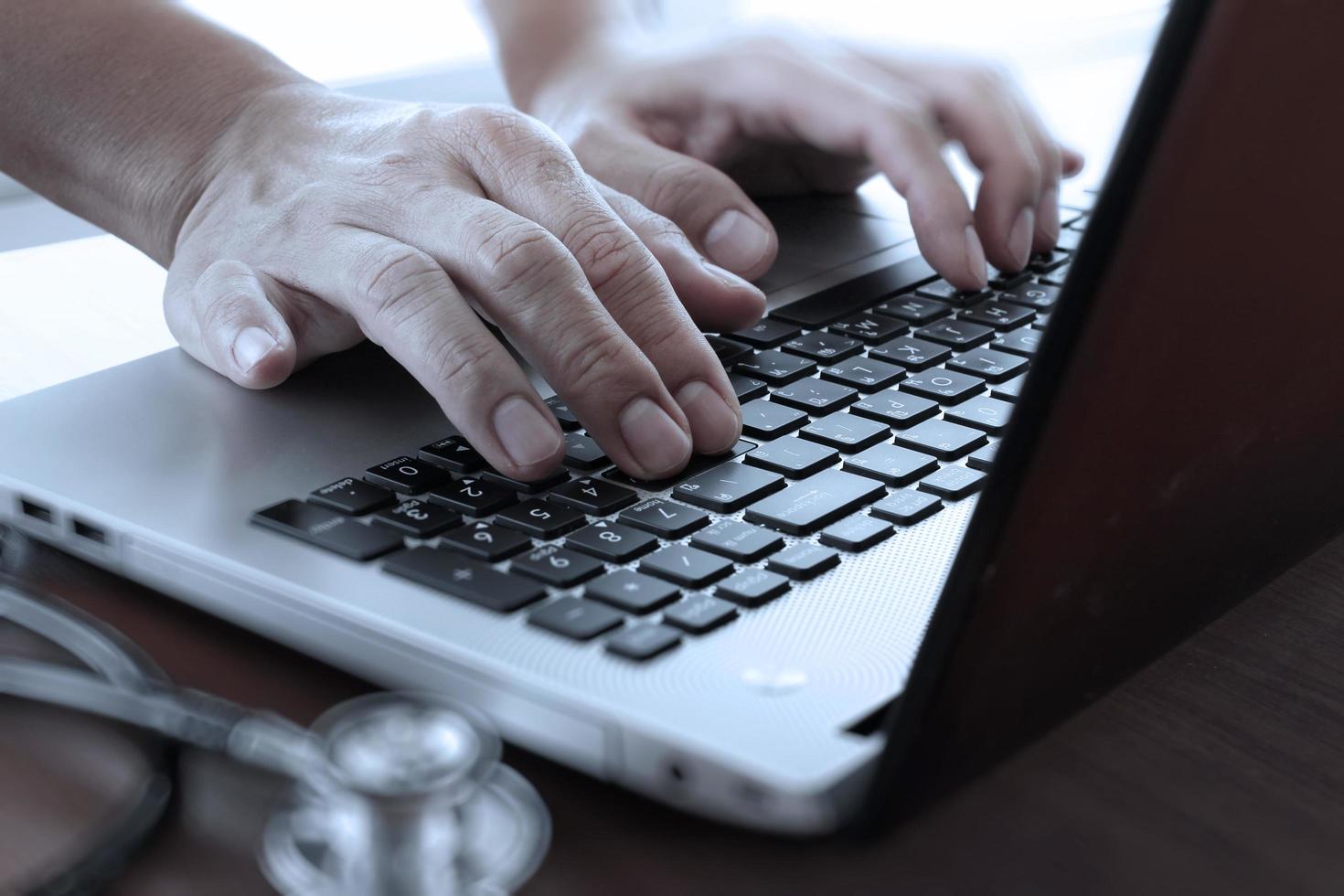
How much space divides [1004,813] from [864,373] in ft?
0.94

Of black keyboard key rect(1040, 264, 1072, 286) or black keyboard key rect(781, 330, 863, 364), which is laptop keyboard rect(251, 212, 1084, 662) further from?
black keyboard key rect(1040, 264, 1072, 286)

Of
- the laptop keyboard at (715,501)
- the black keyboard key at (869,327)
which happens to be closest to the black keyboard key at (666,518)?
the laptop keyboard at (715,501)

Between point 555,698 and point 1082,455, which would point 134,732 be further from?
point 1082,455

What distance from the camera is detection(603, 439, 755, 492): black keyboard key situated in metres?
0.47

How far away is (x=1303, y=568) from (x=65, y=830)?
1.23ft

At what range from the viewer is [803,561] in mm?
404

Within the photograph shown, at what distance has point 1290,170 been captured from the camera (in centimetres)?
30

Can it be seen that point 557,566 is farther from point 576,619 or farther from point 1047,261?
point 1047,261

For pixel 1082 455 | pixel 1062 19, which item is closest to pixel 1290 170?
pixel 1082 455

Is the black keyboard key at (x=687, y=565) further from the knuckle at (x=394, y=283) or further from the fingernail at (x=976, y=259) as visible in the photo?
the fingernail at (x=976, y=259)

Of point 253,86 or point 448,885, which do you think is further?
point 253,86

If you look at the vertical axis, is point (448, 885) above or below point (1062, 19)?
above

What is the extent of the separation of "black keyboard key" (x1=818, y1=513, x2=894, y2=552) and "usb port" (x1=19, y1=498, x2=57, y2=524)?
255mm

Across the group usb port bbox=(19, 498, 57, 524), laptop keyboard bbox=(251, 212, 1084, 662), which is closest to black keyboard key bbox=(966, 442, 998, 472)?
laptop keyboard bbox=(251, 212, 1084, 662)
